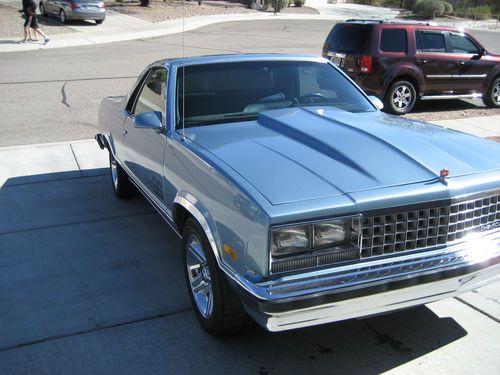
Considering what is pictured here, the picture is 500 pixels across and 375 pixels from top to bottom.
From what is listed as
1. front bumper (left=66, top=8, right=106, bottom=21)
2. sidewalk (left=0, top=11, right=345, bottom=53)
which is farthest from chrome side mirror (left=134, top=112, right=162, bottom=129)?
front bumper (left=66, top=8, right=106, bottom=21)

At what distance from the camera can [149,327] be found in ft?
12.5

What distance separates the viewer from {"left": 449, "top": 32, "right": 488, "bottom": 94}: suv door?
11.5 m

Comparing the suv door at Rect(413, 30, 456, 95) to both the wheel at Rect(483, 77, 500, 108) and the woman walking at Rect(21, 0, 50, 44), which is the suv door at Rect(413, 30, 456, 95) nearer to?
the wheel at Rect(483, 77, 500, 108)

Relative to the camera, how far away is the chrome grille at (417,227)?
312cm

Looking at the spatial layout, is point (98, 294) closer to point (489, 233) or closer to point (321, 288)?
point (321, 288)

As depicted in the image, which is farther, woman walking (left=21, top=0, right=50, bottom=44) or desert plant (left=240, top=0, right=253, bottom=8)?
desert plant (left=240, top=0, right=253, bottom=8)

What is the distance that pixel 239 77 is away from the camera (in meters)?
4.64

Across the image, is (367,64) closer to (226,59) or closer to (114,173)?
(114,173)

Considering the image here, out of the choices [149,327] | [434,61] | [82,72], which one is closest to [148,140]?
[149,327]

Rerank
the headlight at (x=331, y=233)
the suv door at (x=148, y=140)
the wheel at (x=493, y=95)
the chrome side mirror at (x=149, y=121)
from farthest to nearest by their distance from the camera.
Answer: the wheel at (x=493, y=95), the suv door at (x=148, y=140), the chrome side mirror at (x=149, y=121), the headlight at (x=331, y=233)

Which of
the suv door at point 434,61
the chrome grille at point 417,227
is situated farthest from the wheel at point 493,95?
the chrome grille at point 417,227

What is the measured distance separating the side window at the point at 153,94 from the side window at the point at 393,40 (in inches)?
267

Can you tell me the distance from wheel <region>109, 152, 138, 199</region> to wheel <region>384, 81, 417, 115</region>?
6.39 meters

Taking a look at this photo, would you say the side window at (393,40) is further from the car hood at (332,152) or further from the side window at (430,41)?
the car hood at (332,152)
